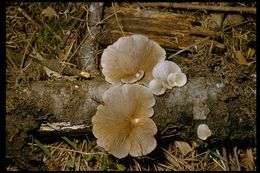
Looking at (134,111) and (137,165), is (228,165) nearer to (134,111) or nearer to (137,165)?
(137,165)

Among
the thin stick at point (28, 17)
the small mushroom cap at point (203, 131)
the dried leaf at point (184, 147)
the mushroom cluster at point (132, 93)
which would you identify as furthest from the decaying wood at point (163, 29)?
the dried leaf at point (184, 147)

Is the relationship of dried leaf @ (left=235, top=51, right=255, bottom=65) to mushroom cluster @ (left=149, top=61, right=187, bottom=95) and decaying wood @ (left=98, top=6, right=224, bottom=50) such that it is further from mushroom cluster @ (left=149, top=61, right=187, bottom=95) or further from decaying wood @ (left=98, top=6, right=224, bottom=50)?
mushroom cluster @ (left=149, top=61, right=187, bottom=95)

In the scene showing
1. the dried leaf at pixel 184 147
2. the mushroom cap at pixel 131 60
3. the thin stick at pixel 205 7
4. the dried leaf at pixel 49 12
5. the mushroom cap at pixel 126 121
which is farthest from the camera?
the dried leaf at pixel 49 12

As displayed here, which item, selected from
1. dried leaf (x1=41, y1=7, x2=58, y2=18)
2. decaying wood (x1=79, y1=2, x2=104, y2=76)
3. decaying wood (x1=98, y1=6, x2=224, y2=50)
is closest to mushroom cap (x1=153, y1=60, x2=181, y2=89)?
decaying wood (x1=98, y1=6, x2=224, y2=50)

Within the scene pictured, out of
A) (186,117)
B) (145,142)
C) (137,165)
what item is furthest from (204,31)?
(137,165)

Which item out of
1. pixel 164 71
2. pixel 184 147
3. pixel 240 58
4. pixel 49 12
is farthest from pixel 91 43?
pixel 240 58

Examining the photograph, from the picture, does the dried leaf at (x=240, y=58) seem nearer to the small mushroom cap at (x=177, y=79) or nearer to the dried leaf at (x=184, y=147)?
the small mushroom cap at (x=177, y=79)

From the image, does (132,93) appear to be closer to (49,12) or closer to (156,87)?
(156,87)
